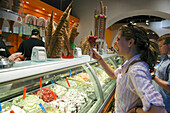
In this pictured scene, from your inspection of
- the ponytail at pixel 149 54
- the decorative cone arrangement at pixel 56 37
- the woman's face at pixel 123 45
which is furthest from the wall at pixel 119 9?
the ponytail at pixel 149 54

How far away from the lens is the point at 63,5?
6.35 metres

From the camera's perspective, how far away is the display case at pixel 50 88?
990 mm

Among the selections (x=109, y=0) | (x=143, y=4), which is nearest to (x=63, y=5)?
(x=109, y=0)

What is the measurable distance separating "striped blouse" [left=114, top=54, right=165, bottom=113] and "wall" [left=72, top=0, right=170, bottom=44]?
402cm

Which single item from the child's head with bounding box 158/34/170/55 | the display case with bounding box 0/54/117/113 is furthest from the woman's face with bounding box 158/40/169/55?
the display case with bounding box 0/54/117/113

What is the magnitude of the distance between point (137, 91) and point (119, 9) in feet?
21.1

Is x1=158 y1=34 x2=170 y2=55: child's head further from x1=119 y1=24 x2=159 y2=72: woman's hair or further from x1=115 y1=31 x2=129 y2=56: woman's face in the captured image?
x1=115 y1=31 x2=129 y2=56: woman's face

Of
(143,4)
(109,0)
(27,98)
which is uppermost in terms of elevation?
(109,0)

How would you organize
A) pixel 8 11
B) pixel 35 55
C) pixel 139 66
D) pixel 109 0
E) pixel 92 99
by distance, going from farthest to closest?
pixel 109 0 < pixel 92 99 < pixel 35 55 < pixel 139 66 < pixel 8 11

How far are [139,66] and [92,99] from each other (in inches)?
43.9

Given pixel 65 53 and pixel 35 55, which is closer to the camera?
pixel 35 55

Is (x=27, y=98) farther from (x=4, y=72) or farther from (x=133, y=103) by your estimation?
(x=133, y=103)

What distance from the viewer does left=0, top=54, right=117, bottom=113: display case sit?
3.25 feet

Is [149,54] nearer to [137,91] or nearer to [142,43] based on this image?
[142,43]
